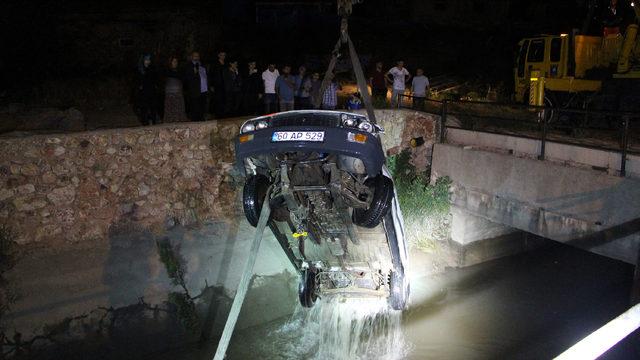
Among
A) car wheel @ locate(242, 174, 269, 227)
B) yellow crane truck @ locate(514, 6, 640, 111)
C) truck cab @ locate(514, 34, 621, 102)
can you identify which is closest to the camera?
car wheel @ locate(242, 174, 269, 227)

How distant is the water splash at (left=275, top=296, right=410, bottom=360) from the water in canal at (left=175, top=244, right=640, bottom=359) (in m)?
0.01

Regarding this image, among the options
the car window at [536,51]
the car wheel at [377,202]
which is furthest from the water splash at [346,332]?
the car window at [536,51]

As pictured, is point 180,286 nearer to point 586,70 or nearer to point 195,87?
point 195,87

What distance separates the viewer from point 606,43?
44.0ft

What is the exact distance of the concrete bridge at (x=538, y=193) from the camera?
23.4 ft

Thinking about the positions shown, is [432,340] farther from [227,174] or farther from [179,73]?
[179,73]

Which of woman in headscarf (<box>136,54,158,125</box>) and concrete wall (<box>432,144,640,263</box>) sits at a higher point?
woman in headscarf (<box>136,54,158,125</box>)

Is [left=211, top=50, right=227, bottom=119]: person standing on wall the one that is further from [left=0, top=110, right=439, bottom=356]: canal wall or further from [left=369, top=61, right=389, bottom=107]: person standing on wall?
[left=369, top=61, right=389, bottom=107]: person standing on wall

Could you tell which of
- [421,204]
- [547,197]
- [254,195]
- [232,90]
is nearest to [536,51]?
[421,204]

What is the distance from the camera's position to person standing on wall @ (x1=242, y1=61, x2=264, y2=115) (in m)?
10.2

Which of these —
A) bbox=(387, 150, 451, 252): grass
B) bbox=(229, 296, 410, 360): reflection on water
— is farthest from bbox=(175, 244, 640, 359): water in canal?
bbox=(387, 150, 451, 252): grass

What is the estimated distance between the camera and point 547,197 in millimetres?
8094

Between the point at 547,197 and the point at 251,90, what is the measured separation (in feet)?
19.9

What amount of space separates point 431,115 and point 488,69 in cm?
1355
